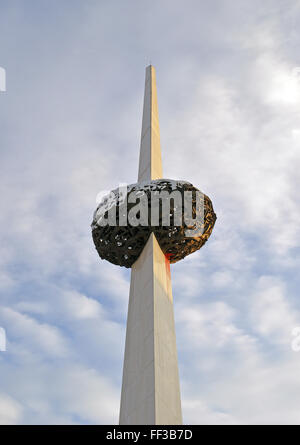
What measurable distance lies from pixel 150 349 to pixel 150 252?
3883mm

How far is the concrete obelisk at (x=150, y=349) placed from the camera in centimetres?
1338

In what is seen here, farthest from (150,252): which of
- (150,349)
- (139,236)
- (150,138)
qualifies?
(150,138)

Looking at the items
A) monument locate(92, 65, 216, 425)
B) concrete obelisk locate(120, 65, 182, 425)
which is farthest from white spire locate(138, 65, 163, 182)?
concrete obelisk locate(120, 65, 182, 425)

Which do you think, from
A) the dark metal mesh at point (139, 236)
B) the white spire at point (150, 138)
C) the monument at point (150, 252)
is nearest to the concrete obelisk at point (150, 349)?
the monument at point (150, 252)

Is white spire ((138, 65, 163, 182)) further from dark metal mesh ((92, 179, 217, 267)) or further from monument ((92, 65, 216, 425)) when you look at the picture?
dark metal mesh ((92, 179, 217, 267))

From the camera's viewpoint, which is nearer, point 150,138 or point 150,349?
point 150,349

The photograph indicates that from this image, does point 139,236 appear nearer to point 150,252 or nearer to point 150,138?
point 150,252

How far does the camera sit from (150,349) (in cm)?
1448

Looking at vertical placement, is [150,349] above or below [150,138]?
below

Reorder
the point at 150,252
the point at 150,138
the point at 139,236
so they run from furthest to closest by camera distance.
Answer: the point at 150,138 → the point at 139,236 → the point at 150,252
